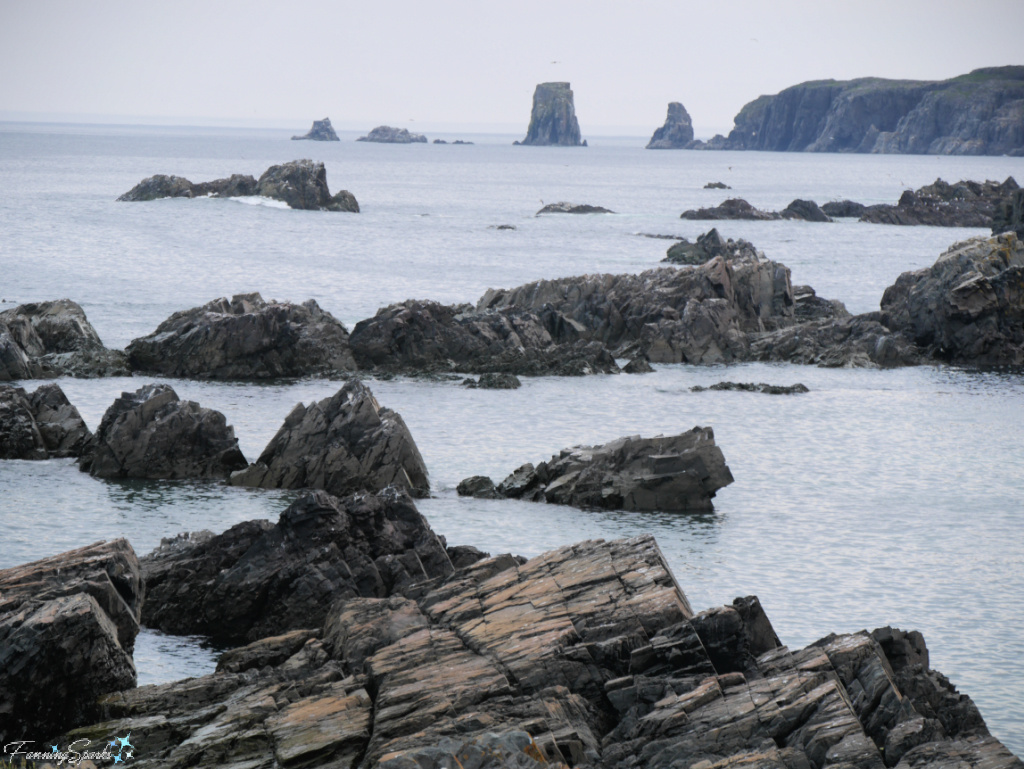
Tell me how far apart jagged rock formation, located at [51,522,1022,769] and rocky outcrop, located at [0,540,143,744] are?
0.39 m

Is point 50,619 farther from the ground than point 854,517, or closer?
farther from the ground

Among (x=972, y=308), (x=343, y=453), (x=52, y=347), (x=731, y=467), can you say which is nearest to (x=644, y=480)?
(x=731, y=467)

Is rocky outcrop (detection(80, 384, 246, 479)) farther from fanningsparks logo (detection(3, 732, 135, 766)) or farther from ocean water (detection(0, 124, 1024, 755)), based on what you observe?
fanningsparks logo (detection(3, 732, 135, 766))

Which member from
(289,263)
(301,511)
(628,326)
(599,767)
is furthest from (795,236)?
(599,767)

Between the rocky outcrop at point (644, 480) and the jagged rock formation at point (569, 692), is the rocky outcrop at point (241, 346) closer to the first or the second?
the rocky outcrop at point (644, 480)

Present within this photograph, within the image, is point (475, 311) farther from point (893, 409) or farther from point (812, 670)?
point (812, 670)

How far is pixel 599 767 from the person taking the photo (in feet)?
40.4

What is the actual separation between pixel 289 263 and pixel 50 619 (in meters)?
71.8

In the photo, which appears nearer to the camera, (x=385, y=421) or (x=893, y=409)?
(x=385, y=421)

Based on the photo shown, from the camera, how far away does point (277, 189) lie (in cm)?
13575

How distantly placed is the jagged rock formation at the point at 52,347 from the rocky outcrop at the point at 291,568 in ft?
72.6

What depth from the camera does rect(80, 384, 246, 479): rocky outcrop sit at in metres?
31.2

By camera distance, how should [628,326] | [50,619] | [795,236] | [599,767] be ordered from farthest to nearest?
1. [795,236]
2. [628,326]
3. [50,619]
4. [599,767]

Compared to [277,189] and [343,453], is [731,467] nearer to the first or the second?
[343,453]
